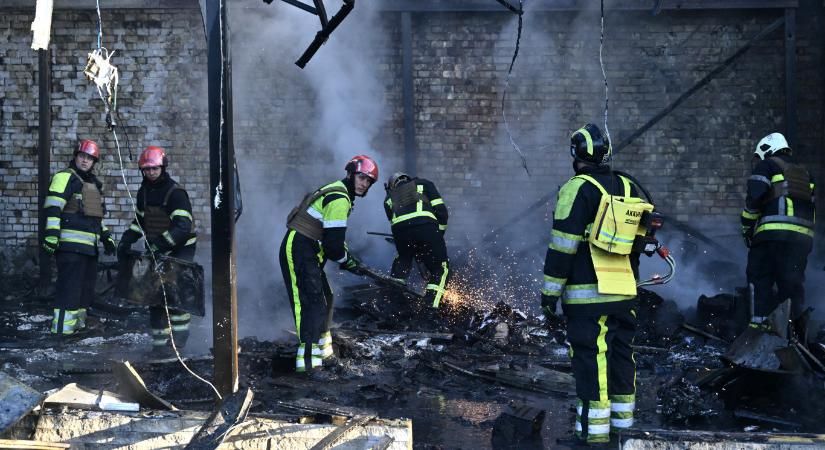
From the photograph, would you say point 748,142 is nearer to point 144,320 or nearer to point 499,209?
point 499,209

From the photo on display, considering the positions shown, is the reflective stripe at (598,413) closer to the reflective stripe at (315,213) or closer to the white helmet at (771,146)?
the reflective stripe at (315,213)

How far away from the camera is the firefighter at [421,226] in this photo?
29.6ft

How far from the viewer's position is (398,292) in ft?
31.3

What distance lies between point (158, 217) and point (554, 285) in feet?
15.2

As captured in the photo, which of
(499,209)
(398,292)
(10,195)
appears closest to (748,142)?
(499,209)

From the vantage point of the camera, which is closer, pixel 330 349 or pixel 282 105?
pixel 330 349

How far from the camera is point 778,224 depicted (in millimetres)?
7883

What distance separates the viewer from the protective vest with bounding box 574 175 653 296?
5176 millimetres

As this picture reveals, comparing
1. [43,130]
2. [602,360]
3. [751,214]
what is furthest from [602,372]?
[43,130]

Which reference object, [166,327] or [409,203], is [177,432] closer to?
[166,327]

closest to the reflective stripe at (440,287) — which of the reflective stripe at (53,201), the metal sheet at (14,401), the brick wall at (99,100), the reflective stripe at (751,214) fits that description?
the reflective stripe at (751,214)

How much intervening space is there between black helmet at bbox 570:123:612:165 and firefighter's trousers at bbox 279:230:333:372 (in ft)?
9.19

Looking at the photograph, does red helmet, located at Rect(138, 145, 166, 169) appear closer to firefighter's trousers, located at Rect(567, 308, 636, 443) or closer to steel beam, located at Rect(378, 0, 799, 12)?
steel beam, located at Rect(378, 0, 799, 12)

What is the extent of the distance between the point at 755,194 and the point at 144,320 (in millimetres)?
7137
